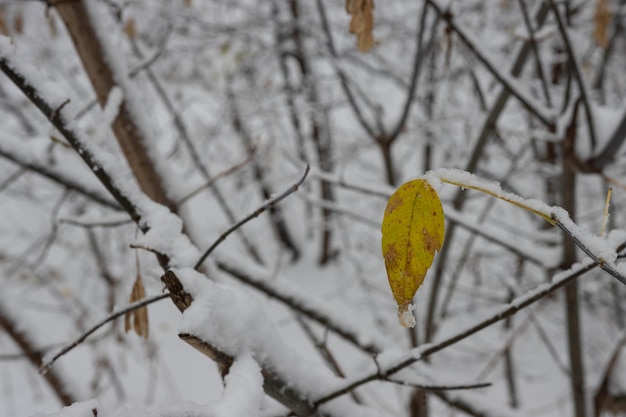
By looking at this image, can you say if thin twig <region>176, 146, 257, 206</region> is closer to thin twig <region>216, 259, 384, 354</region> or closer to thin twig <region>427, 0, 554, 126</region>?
thin twig <region>216, 259, 384, 354</region>

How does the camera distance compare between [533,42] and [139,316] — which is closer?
[139,316]

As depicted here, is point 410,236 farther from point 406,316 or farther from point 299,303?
point 299,303

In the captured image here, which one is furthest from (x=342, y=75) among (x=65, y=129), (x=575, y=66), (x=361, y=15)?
(x=65, y=129)

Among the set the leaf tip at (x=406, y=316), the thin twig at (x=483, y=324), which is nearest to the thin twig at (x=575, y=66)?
the thin twig at (x=483, y=324)

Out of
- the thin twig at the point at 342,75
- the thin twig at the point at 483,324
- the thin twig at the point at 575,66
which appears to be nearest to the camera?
the thin twig at the point at 483,324

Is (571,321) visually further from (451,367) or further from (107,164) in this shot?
(451,367)

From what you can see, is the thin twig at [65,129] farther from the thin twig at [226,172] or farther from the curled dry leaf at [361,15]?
the curled dry leaf at [361,15]

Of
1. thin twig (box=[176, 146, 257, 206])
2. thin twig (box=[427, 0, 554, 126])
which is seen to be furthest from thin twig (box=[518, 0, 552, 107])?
thin twig (box=[176, 146, 257, 206])

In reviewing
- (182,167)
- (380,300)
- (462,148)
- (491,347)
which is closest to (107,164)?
(462,148)

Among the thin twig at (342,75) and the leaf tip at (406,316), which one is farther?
the thin twig at (342,75)
